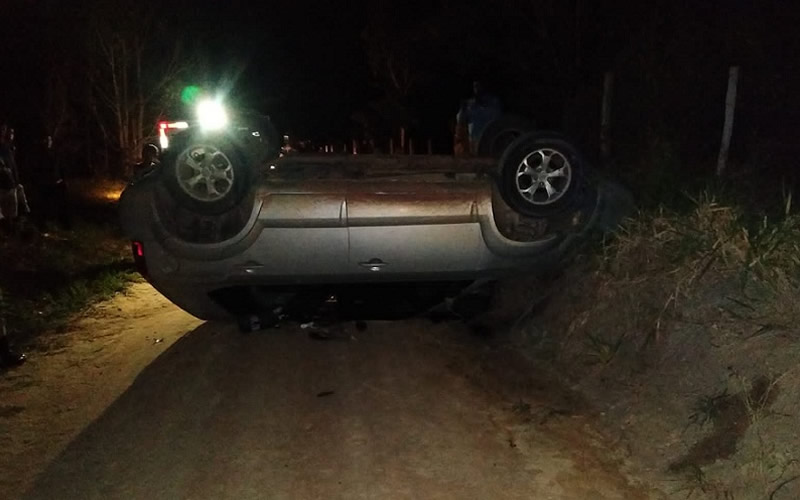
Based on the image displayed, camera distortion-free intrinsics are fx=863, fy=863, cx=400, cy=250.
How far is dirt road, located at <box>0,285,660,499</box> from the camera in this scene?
4508 millimetres

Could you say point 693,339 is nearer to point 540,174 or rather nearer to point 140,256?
point 540,174

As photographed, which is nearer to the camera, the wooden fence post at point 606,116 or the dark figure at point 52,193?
the wooden fence post at point 606,116

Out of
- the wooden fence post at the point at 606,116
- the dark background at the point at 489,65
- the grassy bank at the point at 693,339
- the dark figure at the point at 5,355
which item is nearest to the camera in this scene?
the grassy bank at the point at 693,339

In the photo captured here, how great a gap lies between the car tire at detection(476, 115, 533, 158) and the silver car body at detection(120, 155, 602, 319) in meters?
1.88

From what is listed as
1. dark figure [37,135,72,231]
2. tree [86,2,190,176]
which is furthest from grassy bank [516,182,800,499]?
tree [86,2,190,176]

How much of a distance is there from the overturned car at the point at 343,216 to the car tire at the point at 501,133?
1.81 metres

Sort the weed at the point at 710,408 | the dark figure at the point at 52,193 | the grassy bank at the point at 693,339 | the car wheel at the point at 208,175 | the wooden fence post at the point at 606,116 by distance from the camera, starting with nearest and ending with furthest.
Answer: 1. the grassy bank at the point at 693,339
2. the weed at the point at 710,408
3. the car wheel at the point at 208,175
4. the wooden fence post at the point at 606,116
5. the dark figure at the point at 52,193

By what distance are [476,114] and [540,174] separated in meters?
4.75

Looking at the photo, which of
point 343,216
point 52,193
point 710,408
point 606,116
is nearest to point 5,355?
point 343,216

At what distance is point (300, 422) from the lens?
209 inches

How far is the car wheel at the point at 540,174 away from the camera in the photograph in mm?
5914

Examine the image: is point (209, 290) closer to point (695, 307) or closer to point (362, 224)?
point (362, 224)

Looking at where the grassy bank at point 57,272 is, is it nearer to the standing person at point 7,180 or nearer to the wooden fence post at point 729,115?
the standing person at point 7,180

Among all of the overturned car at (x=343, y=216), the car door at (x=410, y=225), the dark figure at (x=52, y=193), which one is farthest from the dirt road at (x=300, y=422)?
the dark figure at (x=52, y=193)
